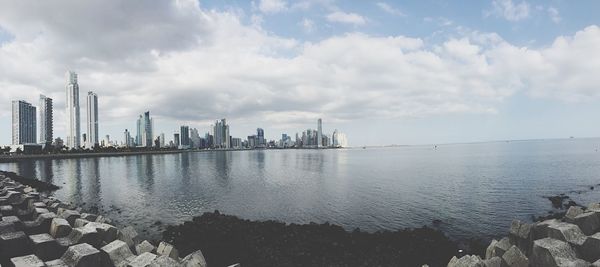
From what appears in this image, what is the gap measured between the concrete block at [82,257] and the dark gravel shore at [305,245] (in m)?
6.95

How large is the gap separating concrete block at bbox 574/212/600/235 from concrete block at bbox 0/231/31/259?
2170 cm

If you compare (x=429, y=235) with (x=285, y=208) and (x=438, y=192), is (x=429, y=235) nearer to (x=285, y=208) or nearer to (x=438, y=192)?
(x=285, y=208)

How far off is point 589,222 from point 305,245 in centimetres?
1337

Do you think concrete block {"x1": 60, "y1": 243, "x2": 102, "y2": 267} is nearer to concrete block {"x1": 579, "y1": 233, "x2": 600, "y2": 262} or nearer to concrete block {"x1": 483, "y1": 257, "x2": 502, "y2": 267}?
concrete block {"x1": 483, "y1": 257, "x2": 502, "y2": 267}

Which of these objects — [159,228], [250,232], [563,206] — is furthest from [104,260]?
[563,206]

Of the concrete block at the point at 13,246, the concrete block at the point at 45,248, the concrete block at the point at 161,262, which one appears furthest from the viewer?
the concrete block at the point at 13,246

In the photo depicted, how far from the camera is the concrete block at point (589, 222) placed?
13.2 meters

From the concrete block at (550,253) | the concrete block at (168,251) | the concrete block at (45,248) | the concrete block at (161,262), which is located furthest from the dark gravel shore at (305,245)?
the concrete block at (161,262)

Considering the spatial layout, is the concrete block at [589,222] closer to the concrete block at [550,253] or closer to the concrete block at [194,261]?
the concrete block at [550,253]

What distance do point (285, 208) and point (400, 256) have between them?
1815 centimetres

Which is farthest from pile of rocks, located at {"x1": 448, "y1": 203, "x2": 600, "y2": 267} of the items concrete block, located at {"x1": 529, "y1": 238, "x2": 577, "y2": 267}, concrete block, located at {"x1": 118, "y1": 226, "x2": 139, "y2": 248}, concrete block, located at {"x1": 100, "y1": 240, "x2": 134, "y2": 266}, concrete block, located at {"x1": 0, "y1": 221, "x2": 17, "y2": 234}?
concrete block, located at {"x1": 0, "y1": 221, "x2": 17, "y2": 234}

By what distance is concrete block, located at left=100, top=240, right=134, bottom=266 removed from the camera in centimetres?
1043

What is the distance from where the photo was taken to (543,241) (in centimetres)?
1127

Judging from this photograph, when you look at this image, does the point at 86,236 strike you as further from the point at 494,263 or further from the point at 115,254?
the point at 494,263
